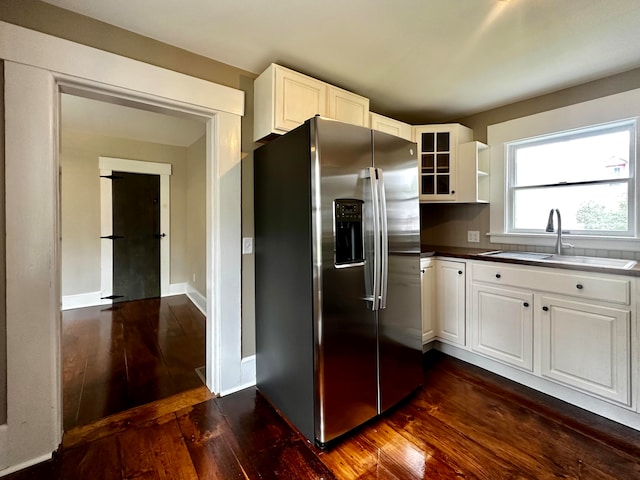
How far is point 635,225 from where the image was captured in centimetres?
210

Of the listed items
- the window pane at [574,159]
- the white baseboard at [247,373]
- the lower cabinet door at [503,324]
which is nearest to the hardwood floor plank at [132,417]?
the white baseboard at [247,373]

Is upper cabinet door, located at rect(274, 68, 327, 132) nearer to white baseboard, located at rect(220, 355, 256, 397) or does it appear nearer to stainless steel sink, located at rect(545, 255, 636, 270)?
white baseboard, located at rect(220, 355, 256, 397)

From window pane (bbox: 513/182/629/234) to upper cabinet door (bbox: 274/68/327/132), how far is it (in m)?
2.06

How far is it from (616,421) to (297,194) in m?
2.35

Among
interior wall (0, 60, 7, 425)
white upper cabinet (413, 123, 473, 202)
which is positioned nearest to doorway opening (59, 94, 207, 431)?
interior wall (0, 60, 7, 425)

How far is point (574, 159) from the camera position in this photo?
2428 mm

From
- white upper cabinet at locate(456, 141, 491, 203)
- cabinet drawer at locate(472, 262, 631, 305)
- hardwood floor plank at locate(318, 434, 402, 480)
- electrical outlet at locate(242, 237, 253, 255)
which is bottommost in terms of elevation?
hardwood floor plank at locate(318, 434, 402, 480)

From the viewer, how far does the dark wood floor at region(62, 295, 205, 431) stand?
1.99 metres

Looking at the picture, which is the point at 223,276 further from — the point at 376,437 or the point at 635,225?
the point at 635,225

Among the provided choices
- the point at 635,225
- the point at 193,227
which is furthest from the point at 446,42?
the point at 193,227

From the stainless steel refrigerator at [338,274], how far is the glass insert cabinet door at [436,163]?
994 millimetres

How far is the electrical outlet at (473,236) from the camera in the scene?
2992 mm

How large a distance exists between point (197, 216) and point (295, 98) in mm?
2818

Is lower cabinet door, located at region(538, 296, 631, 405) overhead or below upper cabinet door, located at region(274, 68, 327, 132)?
below
